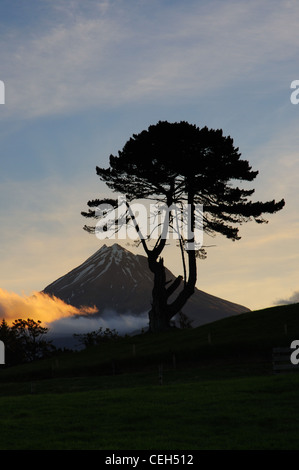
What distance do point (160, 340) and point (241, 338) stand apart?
10.2 meters

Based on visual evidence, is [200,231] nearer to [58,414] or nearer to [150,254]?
[150,254]

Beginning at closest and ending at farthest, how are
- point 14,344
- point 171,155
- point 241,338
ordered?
point 241,338, point 171,155, point 14,344

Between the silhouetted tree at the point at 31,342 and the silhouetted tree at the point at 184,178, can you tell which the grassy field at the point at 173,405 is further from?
the silhouetted tree at the point at 31,342

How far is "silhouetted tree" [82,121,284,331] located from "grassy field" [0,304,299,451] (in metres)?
15.0

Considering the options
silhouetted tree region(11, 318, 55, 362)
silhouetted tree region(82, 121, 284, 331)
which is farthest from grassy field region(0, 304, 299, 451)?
silhouetted tree region(11, 318, 55, 362)

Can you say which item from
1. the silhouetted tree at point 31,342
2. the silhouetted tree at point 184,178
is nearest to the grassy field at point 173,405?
the silhouetted tree at point 184,178

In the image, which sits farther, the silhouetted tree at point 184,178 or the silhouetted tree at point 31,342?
the silhouetted tree at point 31,342

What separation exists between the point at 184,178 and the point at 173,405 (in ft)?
142

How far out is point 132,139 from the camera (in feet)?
213

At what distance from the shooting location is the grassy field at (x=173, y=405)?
16.8 meters

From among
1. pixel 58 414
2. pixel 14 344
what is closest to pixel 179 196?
pixel 14 344

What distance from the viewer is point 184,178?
64500 millimetres

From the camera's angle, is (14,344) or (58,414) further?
(14,344)

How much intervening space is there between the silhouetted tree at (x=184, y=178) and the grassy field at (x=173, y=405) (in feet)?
49.1
